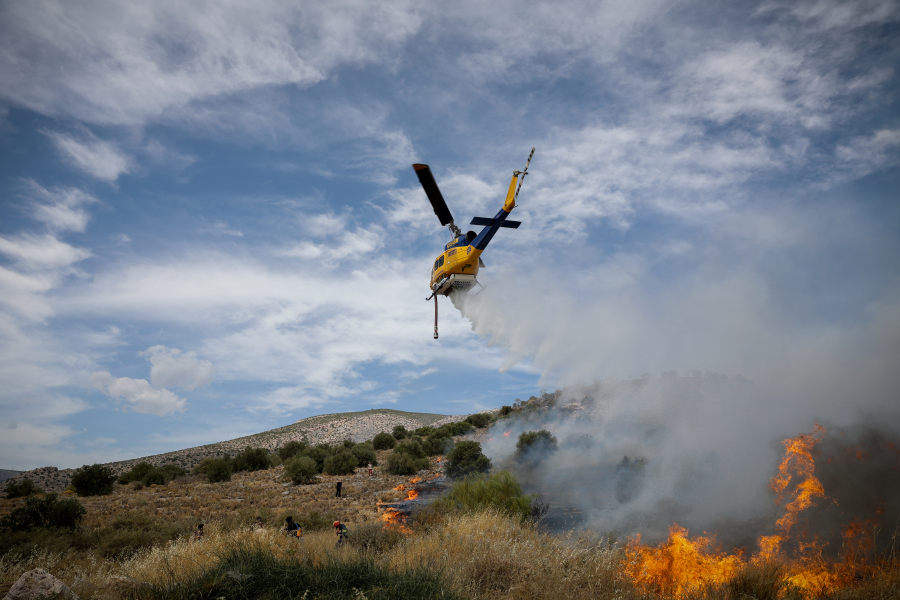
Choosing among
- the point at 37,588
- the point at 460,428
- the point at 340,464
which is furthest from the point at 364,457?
the point at 37,588

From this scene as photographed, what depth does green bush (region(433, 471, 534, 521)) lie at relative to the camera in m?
17.0

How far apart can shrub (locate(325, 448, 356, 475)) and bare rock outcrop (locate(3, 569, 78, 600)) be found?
108 feet

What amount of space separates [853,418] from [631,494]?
10765mm

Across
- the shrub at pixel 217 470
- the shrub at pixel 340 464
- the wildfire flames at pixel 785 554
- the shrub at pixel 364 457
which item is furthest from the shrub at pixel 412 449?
the wildfire flames at pixel 785 554

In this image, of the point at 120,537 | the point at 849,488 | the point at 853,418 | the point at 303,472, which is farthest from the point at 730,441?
the point at 303,472

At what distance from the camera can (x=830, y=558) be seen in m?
12.4

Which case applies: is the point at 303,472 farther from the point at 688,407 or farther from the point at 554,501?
the point at 688,407

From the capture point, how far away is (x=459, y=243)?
2405cm

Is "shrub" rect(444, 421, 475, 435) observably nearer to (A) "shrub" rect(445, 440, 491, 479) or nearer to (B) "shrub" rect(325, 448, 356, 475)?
(B) "shrub" rect(325, 448, 356, 475)

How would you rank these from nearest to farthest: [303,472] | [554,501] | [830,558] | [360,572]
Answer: [360,572] → [830,558] → [554,501] → [303,472]

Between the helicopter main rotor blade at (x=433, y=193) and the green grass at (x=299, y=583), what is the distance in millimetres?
17357

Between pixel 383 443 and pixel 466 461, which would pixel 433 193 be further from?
pixel 383 443

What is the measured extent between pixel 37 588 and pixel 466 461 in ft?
98.1

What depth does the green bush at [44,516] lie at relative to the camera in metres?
19.8
